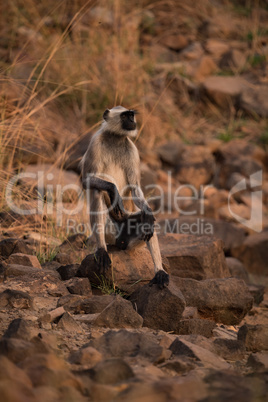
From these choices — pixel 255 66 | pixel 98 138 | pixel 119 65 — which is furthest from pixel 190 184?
pixel 98 138

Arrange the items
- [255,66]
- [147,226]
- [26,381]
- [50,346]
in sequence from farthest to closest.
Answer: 1. [255,66]
2. [147,226]
3. [50,346]
4. [26,381]

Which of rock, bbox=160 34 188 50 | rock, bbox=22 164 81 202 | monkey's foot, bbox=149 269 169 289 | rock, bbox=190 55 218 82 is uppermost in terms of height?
rock, bbox=160 34 188 50

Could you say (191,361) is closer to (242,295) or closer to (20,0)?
(242,295)

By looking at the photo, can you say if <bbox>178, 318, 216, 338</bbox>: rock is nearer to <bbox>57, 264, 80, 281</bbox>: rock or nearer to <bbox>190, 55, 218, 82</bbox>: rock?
<bbox>57, 264, 80, 281</bbox>: rock

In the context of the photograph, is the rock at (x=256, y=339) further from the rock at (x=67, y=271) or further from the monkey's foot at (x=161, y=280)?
the rock at (x=67, y=271)

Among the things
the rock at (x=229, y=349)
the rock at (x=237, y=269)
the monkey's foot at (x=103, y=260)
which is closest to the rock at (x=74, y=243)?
the monkey's foot at (x=103, y=260)

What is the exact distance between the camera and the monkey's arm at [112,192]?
14.3ft

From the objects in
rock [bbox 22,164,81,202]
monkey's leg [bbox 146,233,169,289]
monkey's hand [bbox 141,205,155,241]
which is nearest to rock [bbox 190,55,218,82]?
rock [bbox 22,164,81,202]

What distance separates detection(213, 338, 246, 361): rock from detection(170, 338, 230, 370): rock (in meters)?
0.17

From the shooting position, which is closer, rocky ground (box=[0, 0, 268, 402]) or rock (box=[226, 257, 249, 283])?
rocky ground (box=[0, 0, 268, 402])

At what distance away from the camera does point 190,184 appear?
946 centimetres

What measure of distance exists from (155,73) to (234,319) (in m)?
7.72

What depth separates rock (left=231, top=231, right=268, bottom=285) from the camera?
21.9ft

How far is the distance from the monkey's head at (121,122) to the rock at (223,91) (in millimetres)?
6459
